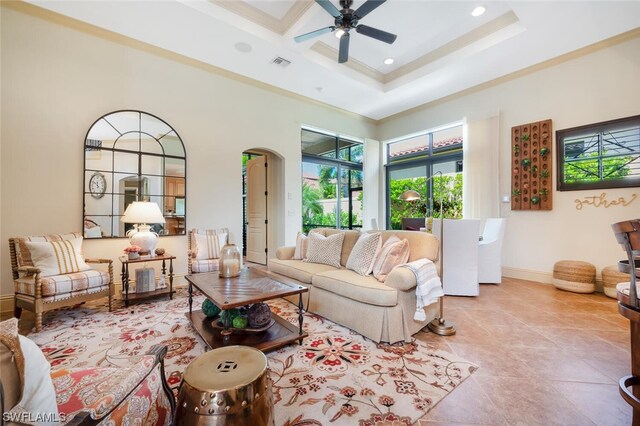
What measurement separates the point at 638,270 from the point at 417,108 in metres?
5.44

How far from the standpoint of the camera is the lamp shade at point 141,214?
330 centimetres

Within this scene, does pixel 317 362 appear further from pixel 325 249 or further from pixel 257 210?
pixel 257 210

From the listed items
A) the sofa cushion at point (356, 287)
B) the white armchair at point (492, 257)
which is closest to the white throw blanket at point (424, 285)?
the sofa cushion at point (356, 287)

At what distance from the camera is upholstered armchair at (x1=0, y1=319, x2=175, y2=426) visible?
589 mm

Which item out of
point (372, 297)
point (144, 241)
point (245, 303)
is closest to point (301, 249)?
point (372, 297)

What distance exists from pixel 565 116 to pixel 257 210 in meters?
5.66

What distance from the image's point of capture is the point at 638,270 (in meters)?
1.26

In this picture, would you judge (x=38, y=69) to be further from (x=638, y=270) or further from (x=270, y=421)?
(x=638, y=270)

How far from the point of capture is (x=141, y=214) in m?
3.35

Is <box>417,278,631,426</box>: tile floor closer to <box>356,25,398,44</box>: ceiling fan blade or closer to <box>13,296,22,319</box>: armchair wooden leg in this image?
<box>356,25,398,44</box>: ceiling fan blade

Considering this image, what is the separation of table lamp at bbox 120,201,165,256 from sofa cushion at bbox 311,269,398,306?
86.2 inches

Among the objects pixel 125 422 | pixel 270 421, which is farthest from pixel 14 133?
pixel 270 421

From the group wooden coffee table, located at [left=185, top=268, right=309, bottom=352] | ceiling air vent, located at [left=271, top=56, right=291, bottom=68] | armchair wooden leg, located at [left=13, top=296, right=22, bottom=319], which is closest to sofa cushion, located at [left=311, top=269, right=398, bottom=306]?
wooden coffee table, located at [left=185, top=268, right=309, bottom=352]

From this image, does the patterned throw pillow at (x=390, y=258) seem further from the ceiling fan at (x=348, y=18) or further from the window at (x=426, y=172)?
the window at (x=426, y=172)
